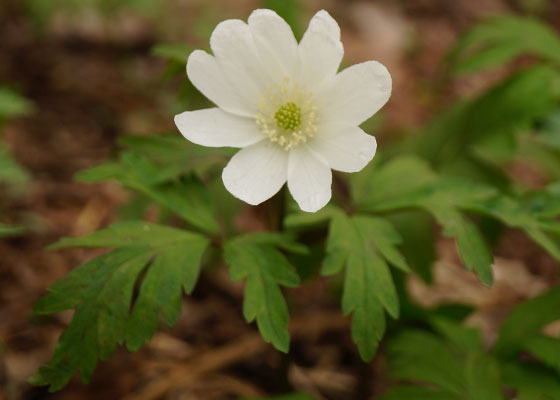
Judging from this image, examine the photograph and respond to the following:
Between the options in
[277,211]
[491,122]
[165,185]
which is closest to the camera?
[165,185]

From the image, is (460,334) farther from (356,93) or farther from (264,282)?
(356,93)

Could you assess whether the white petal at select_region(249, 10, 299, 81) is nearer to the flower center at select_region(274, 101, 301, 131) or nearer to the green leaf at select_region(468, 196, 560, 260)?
the flower center at select_region(274, 101, 301, 131)

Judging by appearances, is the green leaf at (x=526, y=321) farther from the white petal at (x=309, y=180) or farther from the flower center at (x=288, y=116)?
the flower center at (x=288, y=116)

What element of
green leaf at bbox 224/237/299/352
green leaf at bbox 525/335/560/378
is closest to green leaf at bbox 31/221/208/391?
green leaf at bbox 224/237/299/352

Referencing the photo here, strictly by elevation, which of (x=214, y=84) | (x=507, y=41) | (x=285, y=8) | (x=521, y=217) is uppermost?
(x=285, y=8)

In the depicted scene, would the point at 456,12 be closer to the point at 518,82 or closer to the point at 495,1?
the point at 495,1

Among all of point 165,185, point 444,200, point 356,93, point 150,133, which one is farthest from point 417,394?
point 150,133
